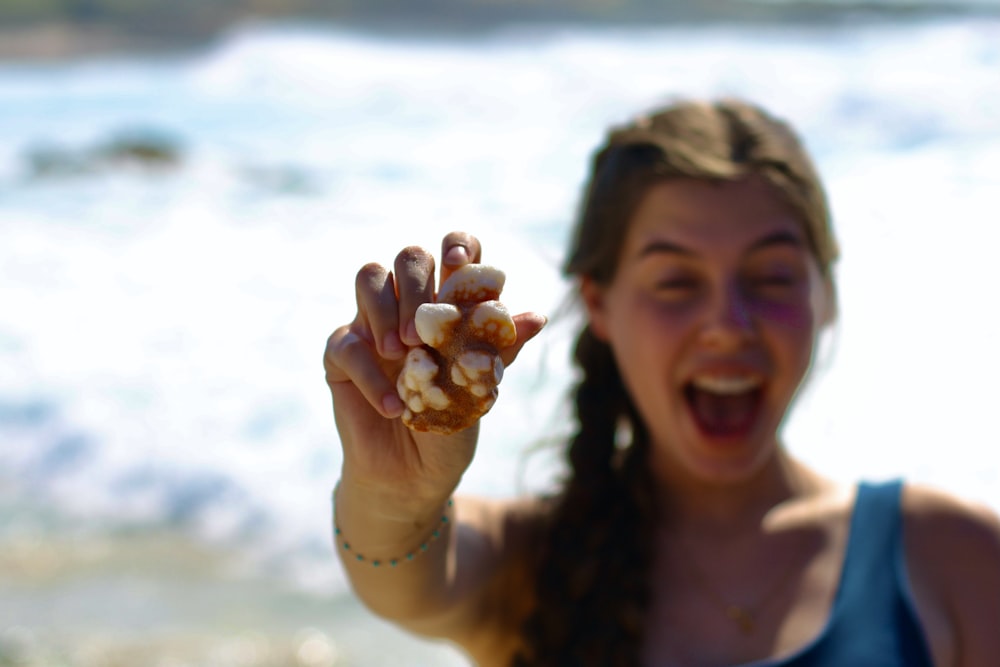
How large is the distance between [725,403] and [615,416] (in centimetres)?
30

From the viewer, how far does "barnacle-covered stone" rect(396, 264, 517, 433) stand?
4.16 feet

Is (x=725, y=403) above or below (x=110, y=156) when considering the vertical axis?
below

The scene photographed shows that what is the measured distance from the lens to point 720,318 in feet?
6.49

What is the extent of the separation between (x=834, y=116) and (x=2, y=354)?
275 inches

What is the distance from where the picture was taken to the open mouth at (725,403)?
2.03 metres

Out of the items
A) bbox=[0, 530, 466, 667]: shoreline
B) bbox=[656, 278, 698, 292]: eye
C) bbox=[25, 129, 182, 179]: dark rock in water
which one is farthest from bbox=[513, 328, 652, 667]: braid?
bbox=[25, 129, 182, 179]: dark rock in water

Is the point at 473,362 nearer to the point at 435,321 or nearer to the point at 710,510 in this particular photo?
the point at 435,321

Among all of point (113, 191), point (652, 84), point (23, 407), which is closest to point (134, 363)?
point (23, 407)

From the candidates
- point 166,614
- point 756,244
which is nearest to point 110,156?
point 166,614

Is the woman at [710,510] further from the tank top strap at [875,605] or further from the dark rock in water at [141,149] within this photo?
the dark rock in water at [141,149]

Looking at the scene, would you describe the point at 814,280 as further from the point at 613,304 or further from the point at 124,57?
the point at 124,57

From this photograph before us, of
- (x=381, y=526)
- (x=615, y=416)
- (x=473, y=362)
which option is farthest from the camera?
(x=615, y=416)

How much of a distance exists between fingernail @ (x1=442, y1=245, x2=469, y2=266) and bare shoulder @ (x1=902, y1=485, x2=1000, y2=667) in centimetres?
115

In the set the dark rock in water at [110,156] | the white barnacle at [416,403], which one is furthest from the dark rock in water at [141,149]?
the white barnacle at [416,403]
